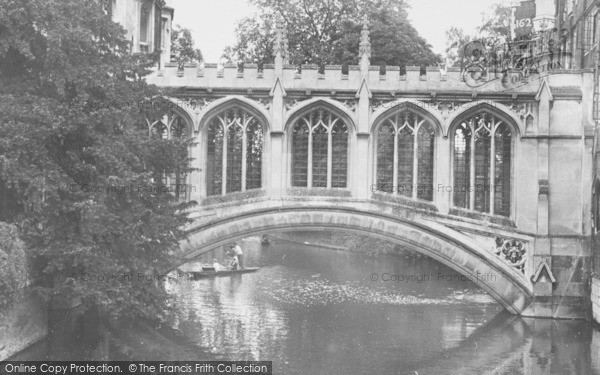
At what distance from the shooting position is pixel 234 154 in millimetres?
17547

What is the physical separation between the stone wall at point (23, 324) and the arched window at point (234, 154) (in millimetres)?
4877

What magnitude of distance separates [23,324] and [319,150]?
24.2 feet

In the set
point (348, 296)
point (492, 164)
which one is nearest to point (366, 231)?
point (492, 164)

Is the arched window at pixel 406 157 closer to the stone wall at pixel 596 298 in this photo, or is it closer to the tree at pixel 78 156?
the stone wall at pixel 596 298

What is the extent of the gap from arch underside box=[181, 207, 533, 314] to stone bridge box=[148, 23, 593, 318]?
24 millimetres

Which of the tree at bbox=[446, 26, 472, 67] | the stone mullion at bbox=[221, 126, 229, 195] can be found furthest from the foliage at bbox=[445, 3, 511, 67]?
the stone mullion at bbox=[221, 126, 229, 195]

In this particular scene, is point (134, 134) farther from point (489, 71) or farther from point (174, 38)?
point (174, 38)

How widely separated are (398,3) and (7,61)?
19057 millimetres

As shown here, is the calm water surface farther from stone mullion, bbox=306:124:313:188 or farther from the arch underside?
stone mullion, bbox=306:124:313:188

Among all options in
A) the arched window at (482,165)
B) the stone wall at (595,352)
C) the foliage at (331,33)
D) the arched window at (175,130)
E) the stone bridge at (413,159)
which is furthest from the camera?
the foliage at (331,33)

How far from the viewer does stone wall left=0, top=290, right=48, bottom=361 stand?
1240 centimetres

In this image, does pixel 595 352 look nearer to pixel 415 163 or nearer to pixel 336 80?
pixel 415 163

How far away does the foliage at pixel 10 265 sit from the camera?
37.3 ft

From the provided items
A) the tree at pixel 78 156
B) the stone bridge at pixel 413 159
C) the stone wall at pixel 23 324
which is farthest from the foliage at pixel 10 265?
the stone bridge at pixel 413 159
